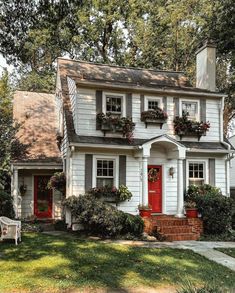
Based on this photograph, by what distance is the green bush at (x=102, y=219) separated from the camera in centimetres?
1154

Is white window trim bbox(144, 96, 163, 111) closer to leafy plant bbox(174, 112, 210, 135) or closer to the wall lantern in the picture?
leafy plant bbox(174, 112, 210, 135)

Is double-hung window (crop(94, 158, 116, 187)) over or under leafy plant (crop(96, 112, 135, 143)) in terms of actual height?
under

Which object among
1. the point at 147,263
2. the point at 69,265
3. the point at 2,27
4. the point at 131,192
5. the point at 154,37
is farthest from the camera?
the point at 154,37

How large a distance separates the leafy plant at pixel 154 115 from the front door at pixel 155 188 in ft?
6.75

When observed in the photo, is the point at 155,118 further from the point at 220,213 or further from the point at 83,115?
the point at 220,213

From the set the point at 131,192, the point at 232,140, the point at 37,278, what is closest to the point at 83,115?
the point at 131,192

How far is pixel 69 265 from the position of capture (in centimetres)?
780

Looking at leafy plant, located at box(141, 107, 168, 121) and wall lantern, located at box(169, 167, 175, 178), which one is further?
wall lantern, located at box(169, 167, 175, 178)

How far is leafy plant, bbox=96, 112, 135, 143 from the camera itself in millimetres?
13672

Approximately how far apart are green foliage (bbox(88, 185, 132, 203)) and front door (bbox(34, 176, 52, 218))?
4654mm

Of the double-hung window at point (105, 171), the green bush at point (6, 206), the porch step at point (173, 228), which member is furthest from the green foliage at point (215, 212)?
the green bush at point (6, 206)

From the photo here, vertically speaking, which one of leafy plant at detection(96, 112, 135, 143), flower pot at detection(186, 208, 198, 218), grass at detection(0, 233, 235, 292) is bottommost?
grass at detection(0, 233, 235, 292)

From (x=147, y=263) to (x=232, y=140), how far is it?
21.6 m

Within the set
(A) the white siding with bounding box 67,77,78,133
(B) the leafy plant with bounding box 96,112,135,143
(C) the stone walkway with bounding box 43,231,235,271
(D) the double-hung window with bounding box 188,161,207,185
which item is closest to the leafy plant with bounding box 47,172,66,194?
(A) the white siding with bounding box 67,77,78,133
